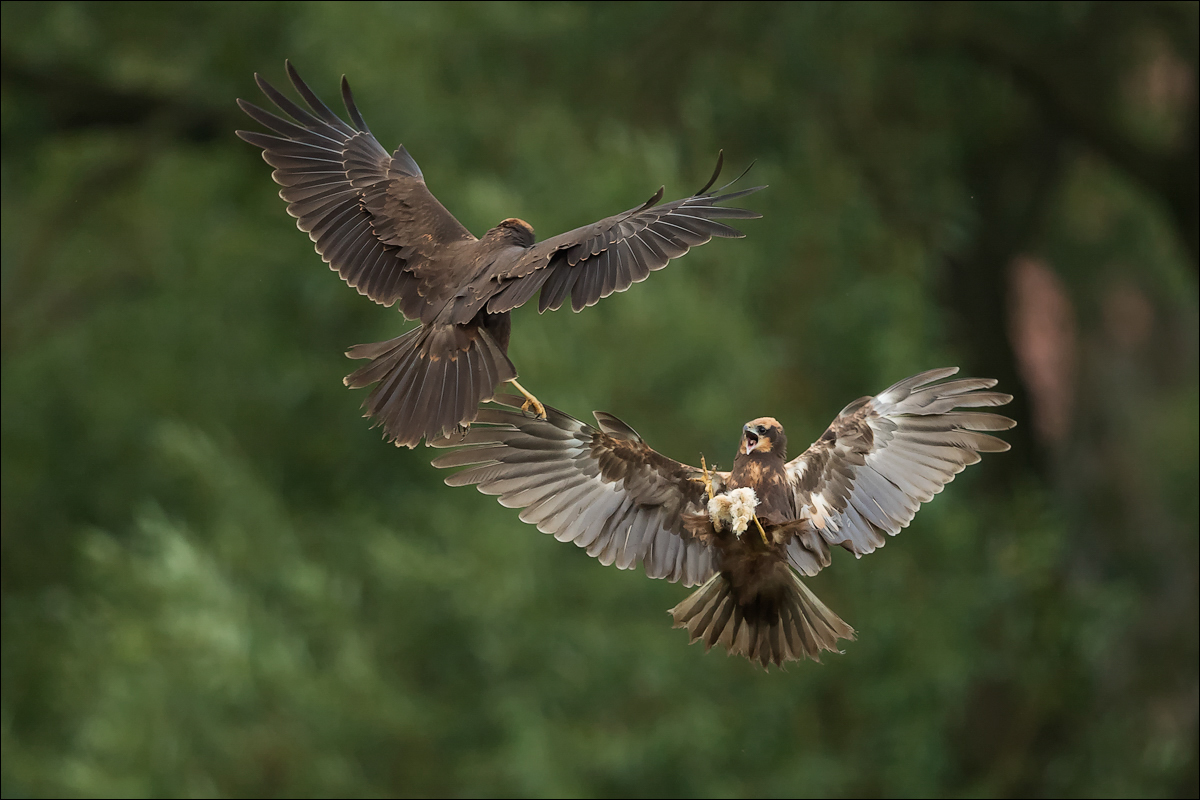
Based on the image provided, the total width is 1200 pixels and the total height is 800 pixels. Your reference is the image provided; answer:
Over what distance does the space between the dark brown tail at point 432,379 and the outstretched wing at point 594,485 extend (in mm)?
196

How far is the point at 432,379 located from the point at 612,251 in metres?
0.55

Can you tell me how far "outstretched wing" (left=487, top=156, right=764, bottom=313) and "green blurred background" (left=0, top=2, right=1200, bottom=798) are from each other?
6139 mm

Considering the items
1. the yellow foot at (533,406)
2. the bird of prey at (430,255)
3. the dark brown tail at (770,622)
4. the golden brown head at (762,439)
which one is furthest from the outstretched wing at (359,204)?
the dark brown tail at (770,622)

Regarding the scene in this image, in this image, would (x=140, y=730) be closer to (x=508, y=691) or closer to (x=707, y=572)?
(x=508, y=691)

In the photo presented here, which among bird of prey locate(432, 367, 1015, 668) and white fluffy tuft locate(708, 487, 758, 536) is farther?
bird of prey locate(432, 367, 1015, 668)

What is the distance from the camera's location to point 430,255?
4.43 m

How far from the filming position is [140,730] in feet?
37.0

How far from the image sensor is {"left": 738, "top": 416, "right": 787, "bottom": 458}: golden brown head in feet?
12.9

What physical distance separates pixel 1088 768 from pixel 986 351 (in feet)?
10.4

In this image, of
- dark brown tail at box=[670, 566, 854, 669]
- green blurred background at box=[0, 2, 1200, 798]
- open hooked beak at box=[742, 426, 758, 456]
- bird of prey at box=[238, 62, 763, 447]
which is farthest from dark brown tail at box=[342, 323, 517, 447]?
green blurred background at box=[0, 2, 1200, 798]

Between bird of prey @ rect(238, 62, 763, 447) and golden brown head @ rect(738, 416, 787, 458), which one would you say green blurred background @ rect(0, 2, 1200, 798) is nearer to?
bird of prey @ rect(238, 62, 763, 447)

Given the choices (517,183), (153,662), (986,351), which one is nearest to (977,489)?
(986,351)

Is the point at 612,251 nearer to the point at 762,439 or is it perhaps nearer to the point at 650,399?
the point at 762,439

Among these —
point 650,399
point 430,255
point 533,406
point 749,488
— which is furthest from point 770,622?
point 650,399
